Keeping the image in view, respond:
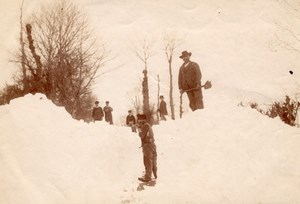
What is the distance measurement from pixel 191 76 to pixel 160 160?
3.00 metres

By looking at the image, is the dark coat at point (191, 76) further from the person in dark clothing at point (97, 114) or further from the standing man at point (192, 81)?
the person in dark clothing at point (97, 114)

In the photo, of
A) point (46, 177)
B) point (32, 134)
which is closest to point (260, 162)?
point (46, 177)

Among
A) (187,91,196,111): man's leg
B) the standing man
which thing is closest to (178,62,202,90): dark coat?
the standing man

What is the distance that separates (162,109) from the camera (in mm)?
18328

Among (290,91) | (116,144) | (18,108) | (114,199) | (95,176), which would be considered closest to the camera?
(114,199)

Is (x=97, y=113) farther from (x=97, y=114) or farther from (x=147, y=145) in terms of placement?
(x=147, y=145)

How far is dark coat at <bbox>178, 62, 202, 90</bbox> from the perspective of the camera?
11633 millimetres

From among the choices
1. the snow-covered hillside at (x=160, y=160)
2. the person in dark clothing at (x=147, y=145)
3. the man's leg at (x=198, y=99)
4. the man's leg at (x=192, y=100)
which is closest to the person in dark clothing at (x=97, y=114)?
the snow-covered hillside at (x=160, y=160)

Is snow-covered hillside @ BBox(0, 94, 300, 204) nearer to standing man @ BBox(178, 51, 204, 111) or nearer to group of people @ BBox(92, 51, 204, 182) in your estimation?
group of people @ BBox(92, 51, 204, 182)

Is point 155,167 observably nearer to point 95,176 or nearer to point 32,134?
point 95,176

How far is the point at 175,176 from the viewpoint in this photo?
8688 millimetres

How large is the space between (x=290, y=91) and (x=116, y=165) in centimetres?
782

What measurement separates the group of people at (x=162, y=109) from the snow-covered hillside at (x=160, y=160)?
42cm

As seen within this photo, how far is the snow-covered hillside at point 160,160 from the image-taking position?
7.29m
